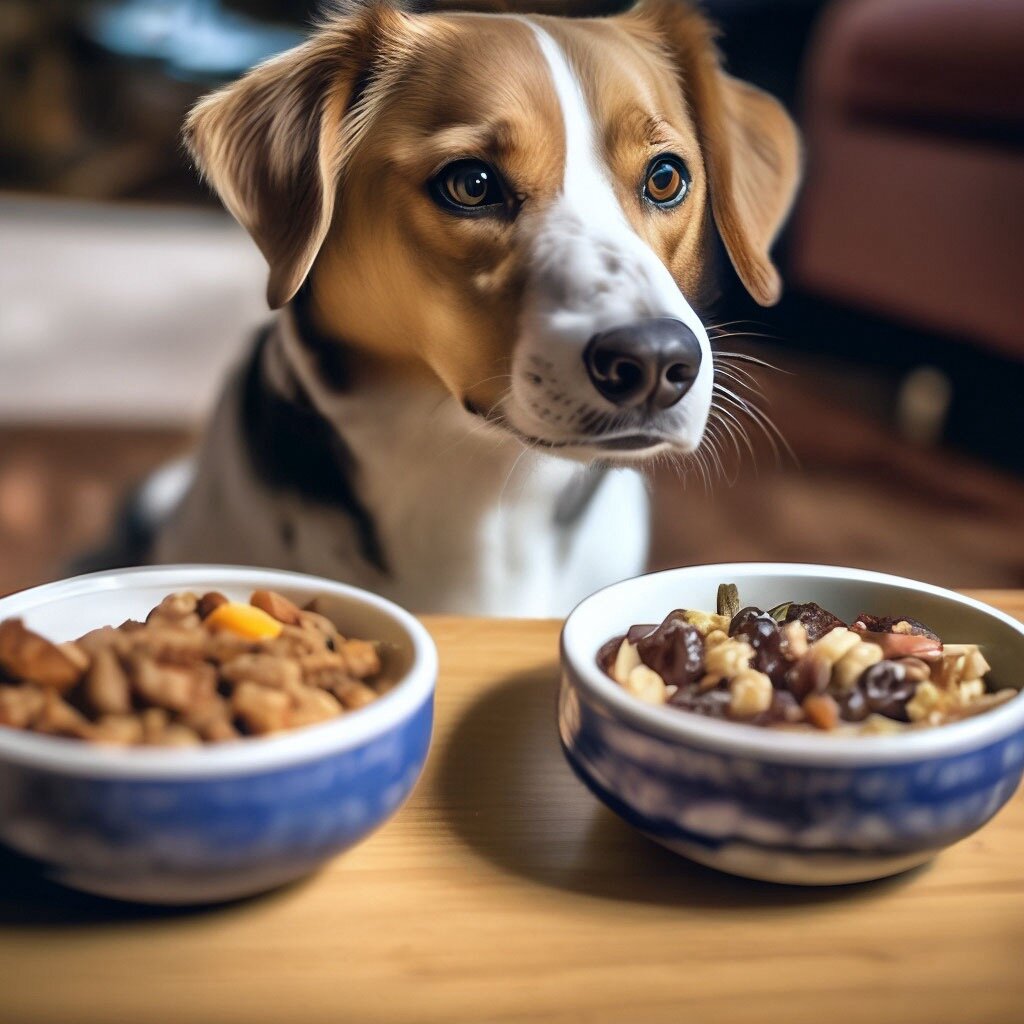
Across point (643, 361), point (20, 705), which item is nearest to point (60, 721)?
point (20, 705)

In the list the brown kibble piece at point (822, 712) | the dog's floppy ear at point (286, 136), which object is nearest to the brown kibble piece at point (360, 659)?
the brown kibble piece at point (822, 712)

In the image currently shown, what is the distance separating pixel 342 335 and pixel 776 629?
58 cm

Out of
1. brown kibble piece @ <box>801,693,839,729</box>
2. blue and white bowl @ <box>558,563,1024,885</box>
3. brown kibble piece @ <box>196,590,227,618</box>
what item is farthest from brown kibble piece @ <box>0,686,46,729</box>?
brown kibble piece @ <box>801,693,839,729</box>

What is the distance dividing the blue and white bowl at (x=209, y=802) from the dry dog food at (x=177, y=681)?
24 mm

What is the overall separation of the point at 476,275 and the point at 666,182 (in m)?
0.18

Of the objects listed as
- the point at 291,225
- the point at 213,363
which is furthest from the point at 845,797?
the point at 213,363

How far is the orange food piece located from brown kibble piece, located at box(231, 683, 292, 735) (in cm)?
7

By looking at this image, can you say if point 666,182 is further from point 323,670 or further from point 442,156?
point 323,670

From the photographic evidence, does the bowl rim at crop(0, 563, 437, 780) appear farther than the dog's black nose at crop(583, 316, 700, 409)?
No

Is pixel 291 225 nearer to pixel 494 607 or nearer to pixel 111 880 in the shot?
pixel 494 607

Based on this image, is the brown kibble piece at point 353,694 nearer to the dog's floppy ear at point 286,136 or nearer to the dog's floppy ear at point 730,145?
the dog's floppy ear at point 286,136

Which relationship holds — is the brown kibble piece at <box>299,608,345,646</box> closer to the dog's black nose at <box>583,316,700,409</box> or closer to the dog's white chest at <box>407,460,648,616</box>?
the dog's black nose at <box>583,316,700,409</box>

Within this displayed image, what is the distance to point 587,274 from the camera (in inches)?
31.1

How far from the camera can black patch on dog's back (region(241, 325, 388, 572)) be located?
111 centimetres
